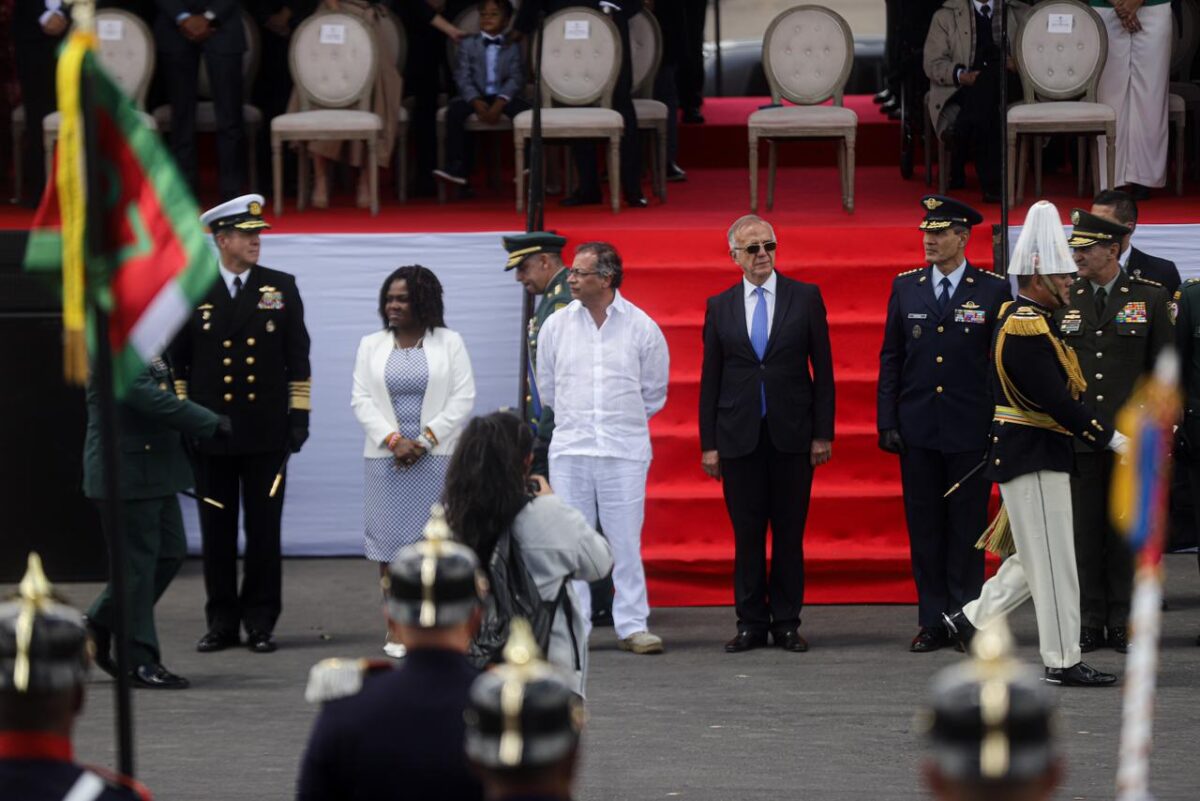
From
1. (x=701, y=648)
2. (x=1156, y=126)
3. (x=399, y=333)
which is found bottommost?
(x=701, y=648)

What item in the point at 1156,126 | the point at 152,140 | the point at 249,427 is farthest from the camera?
the point at 1156,126

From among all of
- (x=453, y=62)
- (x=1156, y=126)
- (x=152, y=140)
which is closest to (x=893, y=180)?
(x=1156, y=126)

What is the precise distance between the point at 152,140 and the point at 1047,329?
424cm

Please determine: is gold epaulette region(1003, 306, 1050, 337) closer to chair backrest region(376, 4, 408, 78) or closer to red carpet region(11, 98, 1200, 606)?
red carpet region(11, 98, 1200, 606)

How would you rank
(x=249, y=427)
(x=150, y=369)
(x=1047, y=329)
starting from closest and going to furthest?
1. (x=1047, y=329)
2. (x=150, y=369)
3. (x=249, y=427)

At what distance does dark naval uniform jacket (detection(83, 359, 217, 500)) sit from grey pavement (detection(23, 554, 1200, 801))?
0.87 m

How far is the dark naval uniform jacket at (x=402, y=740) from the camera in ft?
11.9

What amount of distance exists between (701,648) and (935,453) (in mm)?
→ 1353

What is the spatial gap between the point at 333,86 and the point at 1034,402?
5.94 meters

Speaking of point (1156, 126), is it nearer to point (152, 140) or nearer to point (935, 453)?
point (935, 453)

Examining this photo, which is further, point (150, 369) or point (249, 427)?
point (249, 427)

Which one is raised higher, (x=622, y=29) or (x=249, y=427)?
(x=622, y=29)

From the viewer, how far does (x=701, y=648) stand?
884 centimetres

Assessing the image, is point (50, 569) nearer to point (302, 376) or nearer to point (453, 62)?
point (302, 376)
